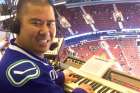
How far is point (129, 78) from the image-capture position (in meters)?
1.85

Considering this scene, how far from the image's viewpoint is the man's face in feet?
4.15

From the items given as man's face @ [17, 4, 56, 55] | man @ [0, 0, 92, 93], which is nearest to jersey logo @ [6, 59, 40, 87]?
man @ [0, 0, 92, 93]

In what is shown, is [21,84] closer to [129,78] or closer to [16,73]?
[16,73]

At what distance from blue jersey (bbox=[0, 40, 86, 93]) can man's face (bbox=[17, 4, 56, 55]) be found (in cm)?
4

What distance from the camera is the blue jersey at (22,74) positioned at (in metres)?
1.21

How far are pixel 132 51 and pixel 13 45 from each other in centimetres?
881

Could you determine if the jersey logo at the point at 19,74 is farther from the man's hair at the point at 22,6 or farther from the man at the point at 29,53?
the man's hair at the point at 22,6

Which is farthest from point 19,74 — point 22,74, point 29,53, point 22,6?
point 22,6

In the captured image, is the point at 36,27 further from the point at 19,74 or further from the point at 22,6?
the point at 19,74

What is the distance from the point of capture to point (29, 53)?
4.28ft

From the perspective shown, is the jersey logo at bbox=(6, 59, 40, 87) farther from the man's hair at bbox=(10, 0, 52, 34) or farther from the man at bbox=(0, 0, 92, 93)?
the man's hair at bbox=(10, 0, 52, 34)

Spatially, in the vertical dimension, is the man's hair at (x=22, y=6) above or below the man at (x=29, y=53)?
above

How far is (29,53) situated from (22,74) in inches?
4.9

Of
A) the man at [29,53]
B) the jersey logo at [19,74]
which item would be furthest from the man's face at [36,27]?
the jersey logo at [19,74]
